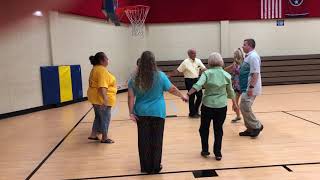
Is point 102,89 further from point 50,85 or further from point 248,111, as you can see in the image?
point 50,85

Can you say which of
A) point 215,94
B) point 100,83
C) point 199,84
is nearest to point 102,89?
point 100,83

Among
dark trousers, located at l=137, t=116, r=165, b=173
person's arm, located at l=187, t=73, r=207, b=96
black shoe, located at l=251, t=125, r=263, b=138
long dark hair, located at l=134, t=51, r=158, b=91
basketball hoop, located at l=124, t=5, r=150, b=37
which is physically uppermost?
basketball hoop, located at l=124, t=5, r=150, b=37

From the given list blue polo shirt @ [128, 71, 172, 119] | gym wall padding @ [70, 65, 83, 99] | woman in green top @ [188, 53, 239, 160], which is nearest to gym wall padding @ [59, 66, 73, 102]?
gym wall padding @ [70, 65, 83, 99]

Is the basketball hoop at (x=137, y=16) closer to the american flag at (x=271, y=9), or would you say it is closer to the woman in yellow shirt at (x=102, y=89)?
the american flag at (x=271, y=9)

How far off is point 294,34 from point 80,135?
12.7 metres

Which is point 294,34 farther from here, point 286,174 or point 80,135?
point 286,174

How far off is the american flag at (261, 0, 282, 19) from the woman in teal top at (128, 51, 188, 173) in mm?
13279

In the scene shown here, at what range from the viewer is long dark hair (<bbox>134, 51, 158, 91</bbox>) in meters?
4.56

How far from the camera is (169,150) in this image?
580 cm

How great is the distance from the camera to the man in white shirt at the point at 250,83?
6.12 m

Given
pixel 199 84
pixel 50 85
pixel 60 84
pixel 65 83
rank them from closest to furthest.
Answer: pixel 199 84, pixel 50 85, pixel 60 84, pixel 65 83

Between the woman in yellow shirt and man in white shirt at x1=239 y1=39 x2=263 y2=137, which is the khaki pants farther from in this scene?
the woman in yellow shirt

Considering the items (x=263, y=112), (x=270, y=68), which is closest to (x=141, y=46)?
(x=270, y=68)

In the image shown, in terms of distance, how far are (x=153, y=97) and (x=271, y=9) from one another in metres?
13.6
